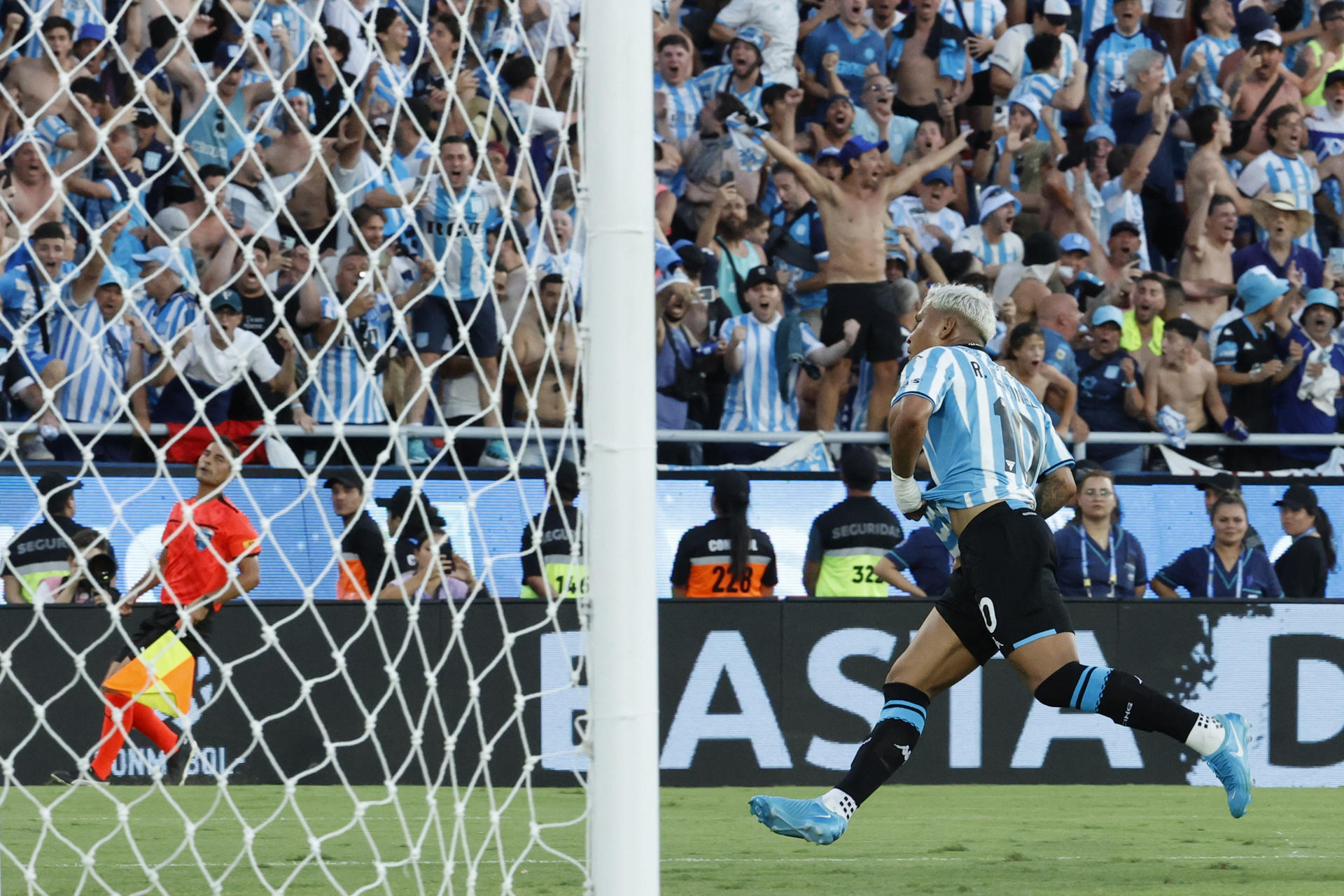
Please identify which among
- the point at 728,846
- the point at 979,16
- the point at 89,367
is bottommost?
the point at 728,846

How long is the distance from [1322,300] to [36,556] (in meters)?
8.11

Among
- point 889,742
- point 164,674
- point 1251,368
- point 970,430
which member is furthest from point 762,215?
point 889,742

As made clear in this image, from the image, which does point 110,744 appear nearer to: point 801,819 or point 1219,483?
point 801,819

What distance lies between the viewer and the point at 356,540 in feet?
26.4

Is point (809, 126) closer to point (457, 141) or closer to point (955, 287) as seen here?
point (457, 141)

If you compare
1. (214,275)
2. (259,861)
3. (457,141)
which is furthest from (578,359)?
(457,141)

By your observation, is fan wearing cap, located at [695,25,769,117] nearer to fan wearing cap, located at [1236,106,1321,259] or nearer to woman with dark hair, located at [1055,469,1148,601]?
fan wearing cap, located at [1236,106,1321,259]

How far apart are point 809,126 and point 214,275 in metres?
4.68

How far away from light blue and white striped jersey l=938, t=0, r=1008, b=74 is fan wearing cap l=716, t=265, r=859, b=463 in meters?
3.12

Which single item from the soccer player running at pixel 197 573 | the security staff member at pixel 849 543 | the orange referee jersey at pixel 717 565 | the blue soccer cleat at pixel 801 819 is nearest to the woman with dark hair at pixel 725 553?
the orange referee jersey at pixel 717 565

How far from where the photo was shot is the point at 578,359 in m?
3.50

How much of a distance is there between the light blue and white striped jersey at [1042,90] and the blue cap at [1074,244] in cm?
106

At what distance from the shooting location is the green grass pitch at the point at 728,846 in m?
5.32

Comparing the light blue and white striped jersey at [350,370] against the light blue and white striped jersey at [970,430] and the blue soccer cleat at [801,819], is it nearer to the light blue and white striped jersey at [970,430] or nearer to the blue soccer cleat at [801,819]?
the light blue and white striped jersey at [970,430]
